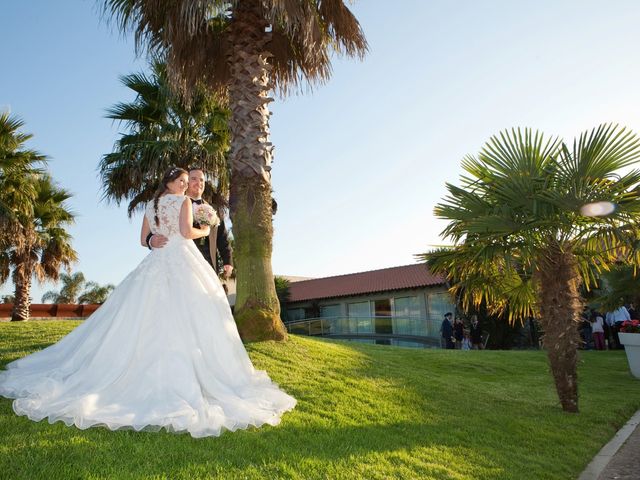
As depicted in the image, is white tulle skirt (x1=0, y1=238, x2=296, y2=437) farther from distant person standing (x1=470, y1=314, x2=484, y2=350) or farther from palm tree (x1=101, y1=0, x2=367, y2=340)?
distant person standing (x1=470, y1=314, x2=484, y2=350)

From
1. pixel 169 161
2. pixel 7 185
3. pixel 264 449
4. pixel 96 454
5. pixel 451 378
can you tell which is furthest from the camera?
pixel 7 185

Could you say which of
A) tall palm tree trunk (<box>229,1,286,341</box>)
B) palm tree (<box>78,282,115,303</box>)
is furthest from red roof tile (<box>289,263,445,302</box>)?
palm tree (<box>78,282,115,303</box>)

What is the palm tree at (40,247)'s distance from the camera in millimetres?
19234

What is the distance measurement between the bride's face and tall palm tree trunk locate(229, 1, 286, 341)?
289 centimetres

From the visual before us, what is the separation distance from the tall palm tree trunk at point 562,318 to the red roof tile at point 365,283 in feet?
51.8

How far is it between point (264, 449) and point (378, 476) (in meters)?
0.91

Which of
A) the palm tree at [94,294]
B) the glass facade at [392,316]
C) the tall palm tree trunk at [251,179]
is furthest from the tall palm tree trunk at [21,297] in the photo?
the palm tree at [94,294]

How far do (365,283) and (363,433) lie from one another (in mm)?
23138

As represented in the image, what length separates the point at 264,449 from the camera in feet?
12.5

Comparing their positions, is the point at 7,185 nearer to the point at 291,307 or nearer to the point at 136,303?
the point at 136,303

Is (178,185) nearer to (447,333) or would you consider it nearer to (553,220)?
(553,220)

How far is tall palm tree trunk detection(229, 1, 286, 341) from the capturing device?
25.2ft

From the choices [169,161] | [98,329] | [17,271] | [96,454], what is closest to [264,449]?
[96,454]

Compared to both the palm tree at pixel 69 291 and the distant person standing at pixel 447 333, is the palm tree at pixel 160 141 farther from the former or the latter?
the palm tree at pixel 69 291
